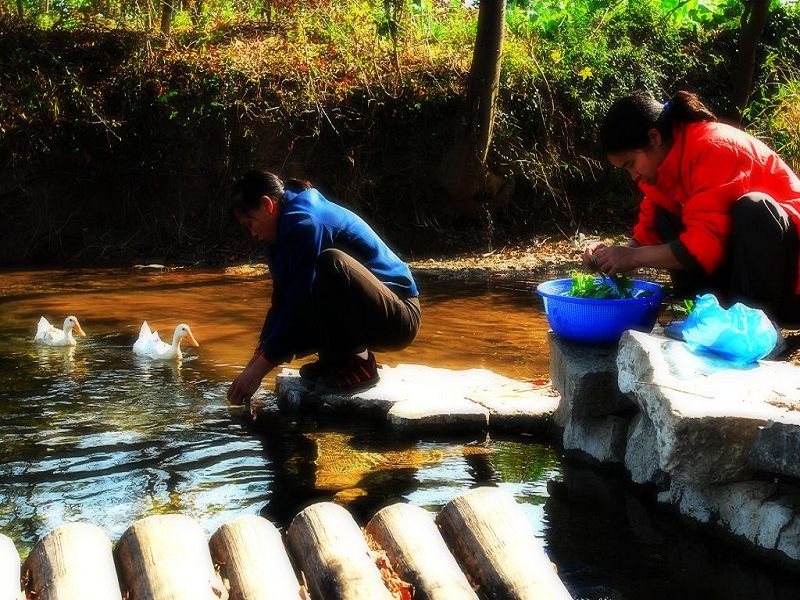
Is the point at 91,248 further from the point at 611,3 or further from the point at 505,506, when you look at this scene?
the point at 505,506

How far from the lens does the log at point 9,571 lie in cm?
254

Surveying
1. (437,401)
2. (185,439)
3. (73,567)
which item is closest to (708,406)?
(437,401)

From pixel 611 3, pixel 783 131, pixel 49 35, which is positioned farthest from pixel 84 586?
pixel 611 3

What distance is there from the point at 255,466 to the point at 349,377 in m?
0.92

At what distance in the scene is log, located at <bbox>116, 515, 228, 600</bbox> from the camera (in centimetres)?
257

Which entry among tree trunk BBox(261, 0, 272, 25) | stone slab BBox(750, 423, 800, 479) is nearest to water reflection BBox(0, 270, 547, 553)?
stone slab BBox(750, 423, 800, 479)

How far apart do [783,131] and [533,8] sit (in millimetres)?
5757

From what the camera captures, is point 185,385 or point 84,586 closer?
point 84,586

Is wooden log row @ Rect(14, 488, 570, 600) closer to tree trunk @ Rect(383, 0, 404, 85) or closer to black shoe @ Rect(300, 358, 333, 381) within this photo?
black shoe @ Rect(300, 358, 333, 381)

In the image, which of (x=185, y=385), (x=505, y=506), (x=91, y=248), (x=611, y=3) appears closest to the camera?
(x=505, y=506)

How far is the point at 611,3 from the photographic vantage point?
1320cm

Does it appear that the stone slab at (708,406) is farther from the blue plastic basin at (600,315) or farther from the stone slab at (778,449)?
the blue plastic basin at (600,315)

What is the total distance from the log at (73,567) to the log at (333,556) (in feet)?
1.72

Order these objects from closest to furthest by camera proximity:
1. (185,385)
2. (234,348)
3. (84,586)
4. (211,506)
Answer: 1. (84,586)
2. (211,506)
3. (185,385)
4. (234,348)
